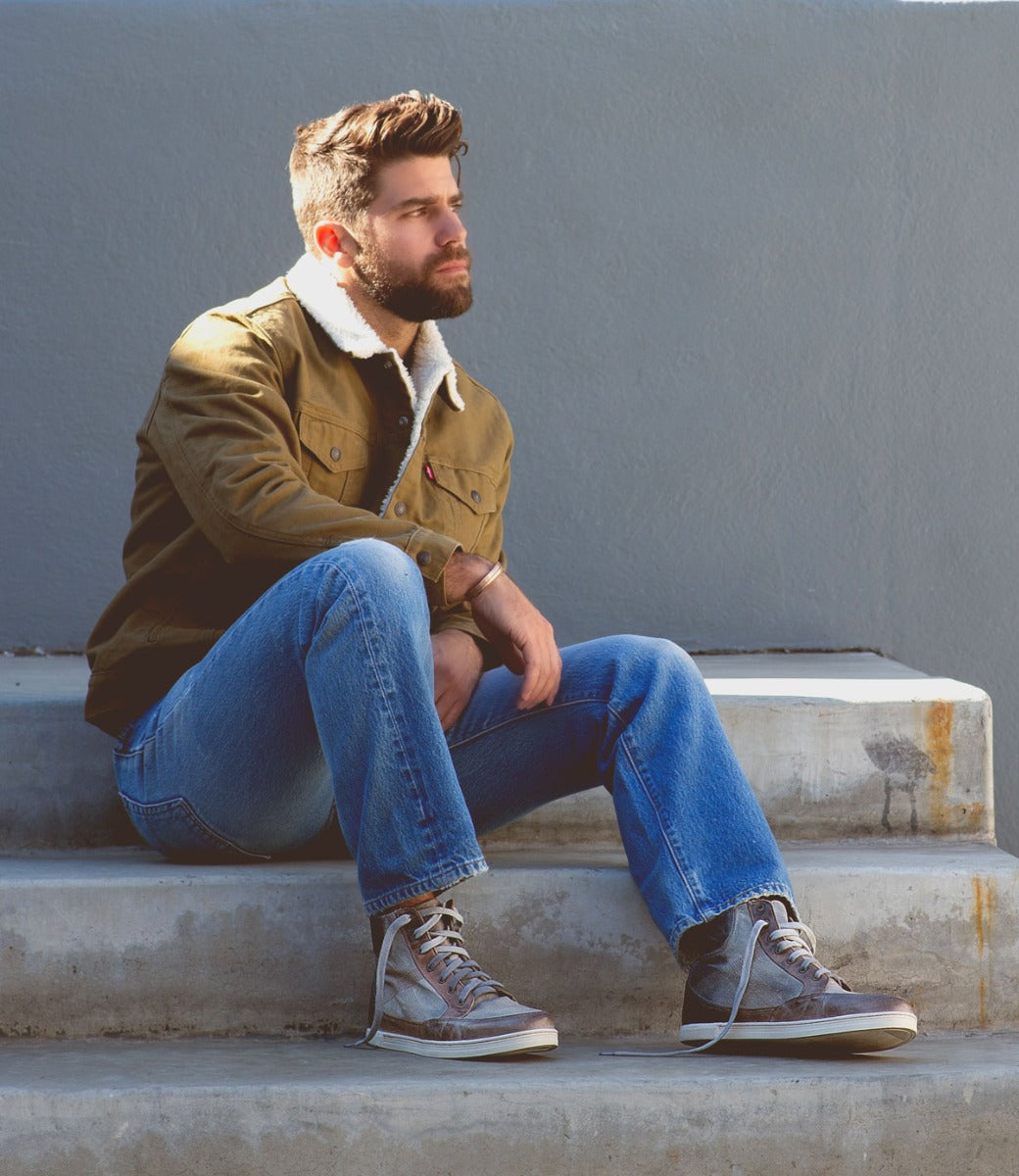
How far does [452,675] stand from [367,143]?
0.79 meters

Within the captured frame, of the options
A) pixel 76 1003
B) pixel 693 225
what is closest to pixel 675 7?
pixel 693 225

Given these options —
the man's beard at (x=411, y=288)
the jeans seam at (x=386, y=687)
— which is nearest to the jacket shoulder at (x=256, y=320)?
the man's beard at (x=411, y=288)

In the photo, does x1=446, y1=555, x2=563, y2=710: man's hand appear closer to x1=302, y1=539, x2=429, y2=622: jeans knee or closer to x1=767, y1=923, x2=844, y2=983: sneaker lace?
x1=302, y1=539, x2=429, y2=622: jeans knee

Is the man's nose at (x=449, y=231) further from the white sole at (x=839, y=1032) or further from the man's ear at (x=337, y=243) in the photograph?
the white sole at (x=839, y=1032)

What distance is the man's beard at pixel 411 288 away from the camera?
219 cm

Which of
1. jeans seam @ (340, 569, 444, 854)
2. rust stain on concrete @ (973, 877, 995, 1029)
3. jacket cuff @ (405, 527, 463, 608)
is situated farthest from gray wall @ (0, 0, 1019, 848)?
jeans seam @ (340, 569, 444, 854)

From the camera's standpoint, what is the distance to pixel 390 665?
5.74 feet

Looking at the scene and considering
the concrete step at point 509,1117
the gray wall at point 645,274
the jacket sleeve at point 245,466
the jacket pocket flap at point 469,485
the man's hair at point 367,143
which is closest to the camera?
the concrete step at point 509,1117

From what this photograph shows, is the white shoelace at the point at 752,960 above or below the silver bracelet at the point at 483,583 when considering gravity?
below

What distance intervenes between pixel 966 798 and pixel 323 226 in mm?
1347

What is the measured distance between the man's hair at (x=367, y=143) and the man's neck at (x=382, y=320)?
11 centimetres

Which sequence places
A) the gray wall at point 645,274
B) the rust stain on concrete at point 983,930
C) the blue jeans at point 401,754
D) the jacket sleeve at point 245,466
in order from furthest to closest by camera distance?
the gray wall at point 645,274
the rust stain on concrete at point 983,930
the jacket sleeve at point 245,466
the blue jeans at point 401,754

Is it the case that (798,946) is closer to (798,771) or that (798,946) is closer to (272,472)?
(798,771)

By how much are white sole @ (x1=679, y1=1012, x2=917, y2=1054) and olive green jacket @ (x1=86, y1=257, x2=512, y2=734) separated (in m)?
0.67
